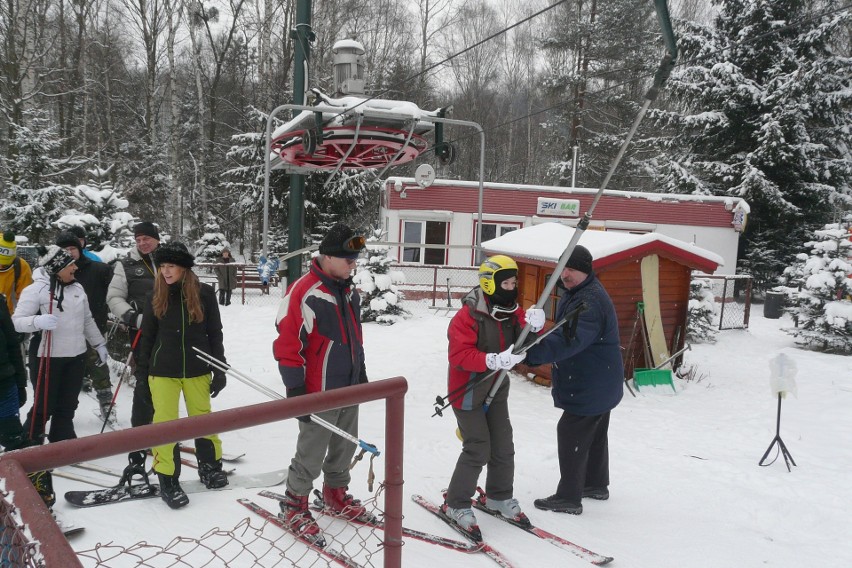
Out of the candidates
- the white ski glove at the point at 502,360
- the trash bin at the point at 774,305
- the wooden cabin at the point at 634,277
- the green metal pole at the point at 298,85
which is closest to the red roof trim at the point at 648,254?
the wooden cabin at the point at 634,277

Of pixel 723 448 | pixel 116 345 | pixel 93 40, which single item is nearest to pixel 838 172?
pixel 723 448

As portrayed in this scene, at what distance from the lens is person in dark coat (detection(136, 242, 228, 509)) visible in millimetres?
3498

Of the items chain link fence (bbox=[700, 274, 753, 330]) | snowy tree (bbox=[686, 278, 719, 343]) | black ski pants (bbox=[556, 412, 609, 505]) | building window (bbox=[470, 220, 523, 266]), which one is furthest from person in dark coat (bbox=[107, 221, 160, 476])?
building window (bbox=[470, 220, 523, 266])

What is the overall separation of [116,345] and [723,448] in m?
6.23

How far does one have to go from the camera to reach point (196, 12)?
1961 cm

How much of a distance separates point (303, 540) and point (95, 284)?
283 centimetres

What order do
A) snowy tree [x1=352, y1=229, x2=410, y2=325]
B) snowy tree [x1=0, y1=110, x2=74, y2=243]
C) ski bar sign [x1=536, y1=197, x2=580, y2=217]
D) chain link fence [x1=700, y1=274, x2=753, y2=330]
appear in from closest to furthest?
snowy tree [x1=0, y1=110, x2=74, y2=243]
snowy tree [x1=352, y1=229, x2=410, y2=325]
chain link fence [x1=700, y1=274, x2=753, y2=330]
ski bar sign [x1=536, y1=197, x2=580, y2=217]

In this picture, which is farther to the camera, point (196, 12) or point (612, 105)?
point (612, 105)

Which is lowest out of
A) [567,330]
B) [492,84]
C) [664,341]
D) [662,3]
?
[664,341]

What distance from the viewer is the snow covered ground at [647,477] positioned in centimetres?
329

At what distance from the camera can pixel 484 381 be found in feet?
11.0

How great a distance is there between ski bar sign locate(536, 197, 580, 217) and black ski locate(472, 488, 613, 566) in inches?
524

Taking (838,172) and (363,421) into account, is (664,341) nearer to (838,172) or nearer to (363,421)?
(363,421)

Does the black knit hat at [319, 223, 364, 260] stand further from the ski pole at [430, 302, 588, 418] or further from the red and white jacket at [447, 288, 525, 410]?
the ski pole at [430, 302, 588, 418]
